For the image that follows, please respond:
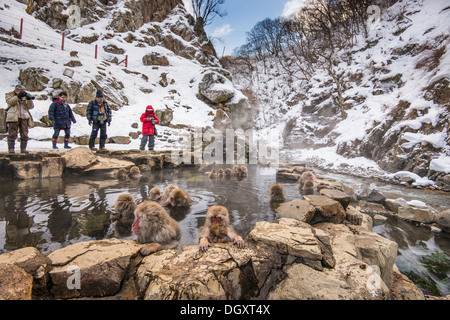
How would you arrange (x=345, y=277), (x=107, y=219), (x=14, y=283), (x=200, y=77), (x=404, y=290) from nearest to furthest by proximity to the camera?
(x=14, y=283) < (x=345, y=277) < (x=404, y=290) < (x=107, y=219) < (x=200, y=77)

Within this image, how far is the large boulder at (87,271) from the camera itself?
1.82 m

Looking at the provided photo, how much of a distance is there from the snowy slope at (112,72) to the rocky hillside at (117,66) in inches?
1.8

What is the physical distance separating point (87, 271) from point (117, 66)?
2089cm

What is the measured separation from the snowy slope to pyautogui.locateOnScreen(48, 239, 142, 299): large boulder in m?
7.48

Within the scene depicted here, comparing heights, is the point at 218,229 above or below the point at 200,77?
below

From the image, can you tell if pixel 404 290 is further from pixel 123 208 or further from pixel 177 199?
pixel 123 208

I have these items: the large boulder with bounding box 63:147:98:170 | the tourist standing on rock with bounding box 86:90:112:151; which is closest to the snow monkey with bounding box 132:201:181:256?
the large boulder with bounding box 63:147:98:170

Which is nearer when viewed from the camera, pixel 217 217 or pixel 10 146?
pixel 217 217

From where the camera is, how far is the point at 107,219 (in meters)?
3.37

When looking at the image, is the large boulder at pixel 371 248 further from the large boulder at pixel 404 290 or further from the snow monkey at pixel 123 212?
the snow monkey at pixel 123 212

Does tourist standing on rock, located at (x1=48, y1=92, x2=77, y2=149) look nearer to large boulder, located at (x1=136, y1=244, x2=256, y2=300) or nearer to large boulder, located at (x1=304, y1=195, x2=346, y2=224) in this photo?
large boulder, located at (x1=136, y1=244, x2=256, y2=300)

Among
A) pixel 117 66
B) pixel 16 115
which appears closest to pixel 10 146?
pixel 16 115

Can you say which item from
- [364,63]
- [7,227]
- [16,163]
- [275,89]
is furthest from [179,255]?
[275,89]

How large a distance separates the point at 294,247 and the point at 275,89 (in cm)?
3251
